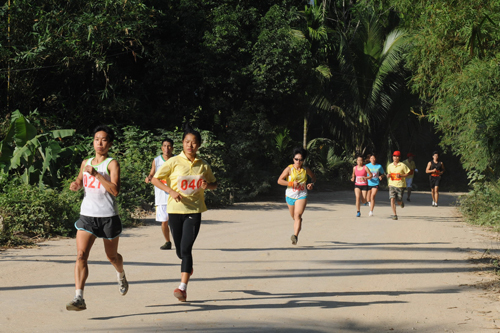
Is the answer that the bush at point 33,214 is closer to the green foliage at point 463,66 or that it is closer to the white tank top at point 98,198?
the white tank top at point 98,198

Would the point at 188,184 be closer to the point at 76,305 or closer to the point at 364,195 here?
the point at 76,305

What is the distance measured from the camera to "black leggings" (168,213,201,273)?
21.6ft

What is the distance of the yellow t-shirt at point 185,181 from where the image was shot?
678cm

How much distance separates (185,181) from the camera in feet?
22.3

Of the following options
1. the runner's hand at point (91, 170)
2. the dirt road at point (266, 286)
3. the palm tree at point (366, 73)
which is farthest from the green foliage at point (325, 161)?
the runner's hand at point (91, 170)

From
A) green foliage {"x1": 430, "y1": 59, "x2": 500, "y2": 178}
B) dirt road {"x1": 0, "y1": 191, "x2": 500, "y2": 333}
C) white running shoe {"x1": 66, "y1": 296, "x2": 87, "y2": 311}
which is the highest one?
green foliage {"x1": 430, "y1": 59, "x2": 500, "y2": 178}

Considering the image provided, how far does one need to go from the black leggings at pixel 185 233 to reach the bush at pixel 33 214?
521cm

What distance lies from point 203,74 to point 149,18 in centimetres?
277

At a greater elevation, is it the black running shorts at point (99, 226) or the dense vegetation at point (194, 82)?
the dense vegetation at point (194, 82)

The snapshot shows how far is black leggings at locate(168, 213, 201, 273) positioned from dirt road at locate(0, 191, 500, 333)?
441 mm

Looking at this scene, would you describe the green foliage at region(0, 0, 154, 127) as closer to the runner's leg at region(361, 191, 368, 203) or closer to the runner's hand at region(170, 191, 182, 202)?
the runner's leg at region(361, 191, 368, 203)

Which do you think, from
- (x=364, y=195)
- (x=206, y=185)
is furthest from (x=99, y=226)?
(x=364, y=195)

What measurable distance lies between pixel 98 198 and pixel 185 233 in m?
1.11

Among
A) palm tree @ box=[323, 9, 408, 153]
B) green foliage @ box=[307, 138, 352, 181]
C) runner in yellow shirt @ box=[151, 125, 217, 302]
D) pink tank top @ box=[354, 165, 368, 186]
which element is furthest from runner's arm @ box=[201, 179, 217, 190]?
palm tree @ box=[323, 9, 408, 153]
